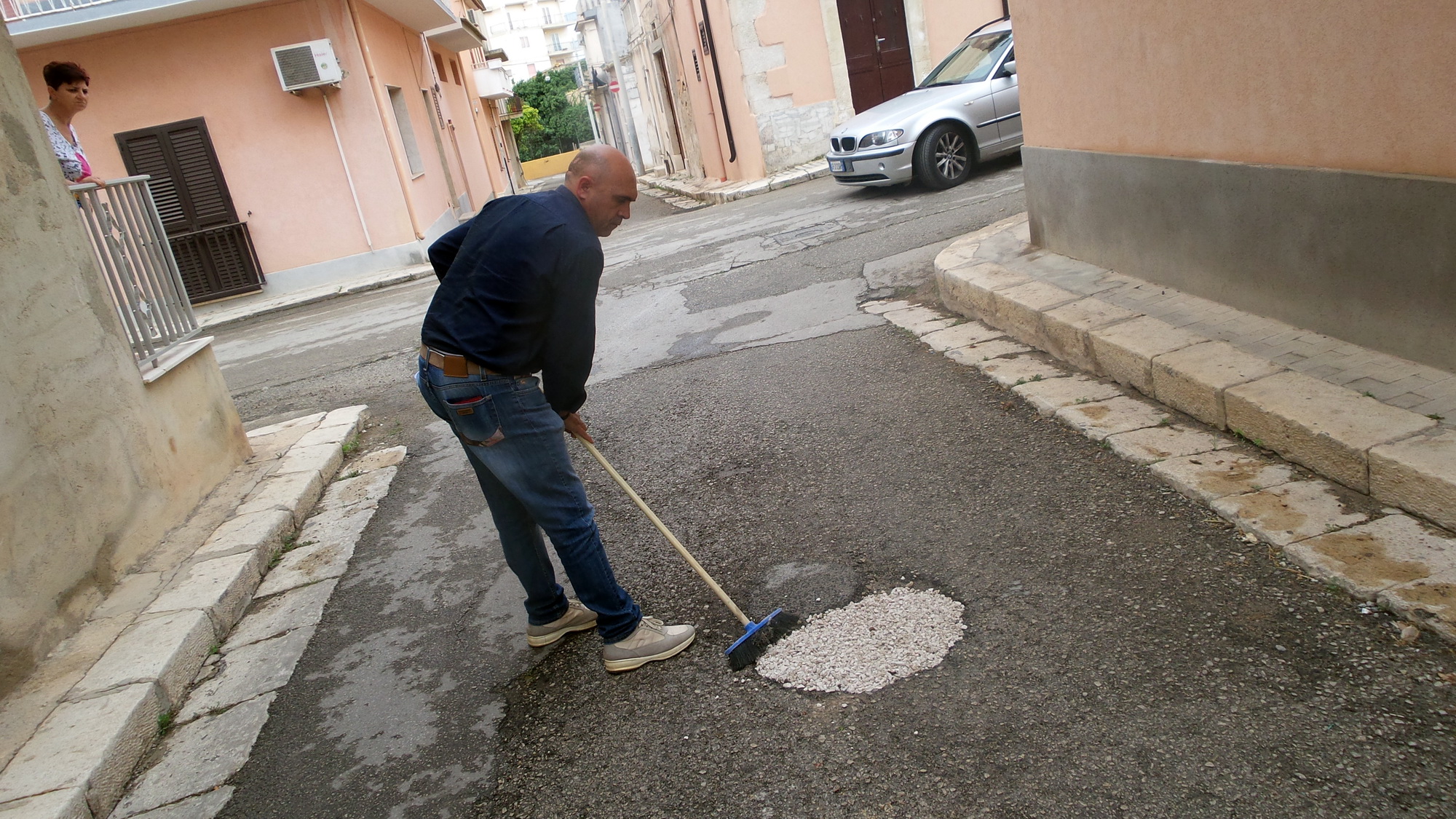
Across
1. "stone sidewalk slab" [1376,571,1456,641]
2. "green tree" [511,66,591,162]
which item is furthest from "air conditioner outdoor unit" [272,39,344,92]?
"green tree" [511,66,591,162]

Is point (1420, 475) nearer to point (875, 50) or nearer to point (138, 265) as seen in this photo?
point (138, 265)

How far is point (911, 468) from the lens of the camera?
421 centimetres

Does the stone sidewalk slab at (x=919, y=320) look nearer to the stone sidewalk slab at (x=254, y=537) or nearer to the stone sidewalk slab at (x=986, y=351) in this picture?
the stone sidewalk slab at (x=986, y=351)

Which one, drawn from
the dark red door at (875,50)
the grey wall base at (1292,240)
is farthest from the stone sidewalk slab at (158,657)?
the dark red door at (875,50)

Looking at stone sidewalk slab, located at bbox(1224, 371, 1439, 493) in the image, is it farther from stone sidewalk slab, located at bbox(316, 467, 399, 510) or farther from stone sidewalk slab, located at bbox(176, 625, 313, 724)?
stone sidewalk slab, located at bbox(316, 467, 399, 510)

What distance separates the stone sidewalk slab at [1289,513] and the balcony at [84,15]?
1482 cm

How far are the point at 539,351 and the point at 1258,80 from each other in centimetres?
335

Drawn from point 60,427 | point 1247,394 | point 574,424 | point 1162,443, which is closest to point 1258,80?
point 1247,394

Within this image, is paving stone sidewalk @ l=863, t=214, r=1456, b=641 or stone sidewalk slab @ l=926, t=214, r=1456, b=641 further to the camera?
stone sidewalk slab @ l=926, t=214, r=1456, b=641

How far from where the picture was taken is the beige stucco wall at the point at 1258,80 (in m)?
3.44

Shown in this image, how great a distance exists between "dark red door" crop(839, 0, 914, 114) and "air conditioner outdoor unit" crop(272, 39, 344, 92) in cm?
801

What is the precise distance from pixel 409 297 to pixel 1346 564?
38.1 feet

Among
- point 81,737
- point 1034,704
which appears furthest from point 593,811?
point 81,737

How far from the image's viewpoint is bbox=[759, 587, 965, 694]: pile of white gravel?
286cm
